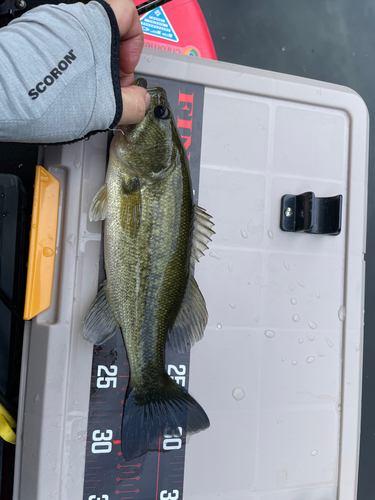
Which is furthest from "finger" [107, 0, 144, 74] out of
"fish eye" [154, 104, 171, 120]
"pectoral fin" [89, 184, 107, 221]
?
"pectoral fin" [89, 184, 107, 221]

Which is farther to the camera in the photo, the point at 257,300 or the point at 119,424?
the point at 257,300

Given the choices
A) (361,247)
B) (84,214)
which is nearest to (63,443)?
(84,214)

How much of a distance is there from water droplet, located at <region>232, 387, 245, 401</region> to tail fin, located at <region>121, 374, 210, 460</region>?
15 cm

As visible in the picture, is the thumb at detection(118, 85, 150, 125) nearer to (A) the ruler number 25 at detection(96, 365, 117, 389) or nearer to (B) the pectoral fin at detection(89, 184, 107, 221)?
(B) the pectoral fin at detection(89, 184, 107, 221)

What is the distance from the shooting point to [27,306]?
1.07m

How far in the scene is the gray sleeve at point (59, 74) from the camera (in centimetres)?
83

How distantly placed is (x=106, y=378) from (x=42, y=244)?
42cm

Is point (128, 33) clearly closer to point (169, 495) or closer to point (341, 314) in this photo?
point (341, 314)

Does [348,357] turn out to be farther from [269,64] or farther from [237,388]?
[269,64]

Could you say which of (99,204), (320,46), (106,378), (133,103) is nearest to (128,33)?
(133,103)

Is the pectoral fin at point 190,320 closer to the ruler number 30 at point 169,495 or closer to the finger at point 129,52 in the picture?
the ruler number 30 at point 169,495

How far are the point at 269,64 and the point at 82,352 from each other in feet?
6.24

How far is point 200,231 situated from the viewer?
45.1 inches

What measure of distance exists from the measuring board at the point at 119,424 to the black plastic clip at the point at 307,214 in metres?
0.31
